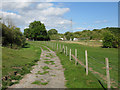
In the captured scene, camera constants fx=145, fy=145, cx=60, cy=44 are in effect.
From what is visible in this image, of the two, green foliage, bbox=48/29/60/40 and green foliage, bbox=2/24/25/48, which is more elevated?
green foliage, bbox=48/29/60/40

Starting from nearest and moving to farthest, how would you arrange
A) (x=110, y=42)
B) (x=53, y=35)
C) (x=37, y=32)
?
(x=110, y=42), (x=37, y=32), (x=53, y=35)

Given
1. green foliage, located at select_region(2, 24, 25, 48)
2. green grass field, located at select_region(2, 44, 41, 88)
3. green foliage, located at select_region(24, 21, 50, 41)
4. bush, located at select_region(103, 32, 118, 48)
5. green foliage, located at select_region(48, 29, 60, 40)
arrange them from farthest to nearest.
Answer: green foliage, located at select_region(48, 29, 60, 40)
green foliage, located at select_region(24, 21, 50, 41)
bush, located at select_region(103, 32, 118, 48)
green foliage, located at select_region(2, 24, 25, 48)
green grass field, located at select_region(2, 44, 41, 88)

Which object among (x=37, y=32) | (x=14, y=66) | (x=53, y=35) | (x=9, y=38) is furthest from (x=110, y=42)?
(x=53, y=35)

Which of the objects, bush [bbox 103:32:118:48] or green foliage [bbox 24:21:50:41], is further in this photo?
green foliage [bbox 24:21:50:41]

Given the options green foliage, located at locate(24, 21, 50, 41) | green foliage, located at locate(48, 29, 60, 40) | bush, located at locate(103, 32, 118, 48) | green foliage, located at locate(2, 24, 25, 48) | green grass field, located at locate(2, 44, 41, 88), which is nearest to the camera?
green grass field, located at locate(2, 44, 41, 88)

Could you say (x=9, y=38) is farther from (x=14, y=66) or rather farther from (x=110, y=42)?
(x=110, y=42)

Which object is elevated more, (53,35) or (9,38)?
(53,35)

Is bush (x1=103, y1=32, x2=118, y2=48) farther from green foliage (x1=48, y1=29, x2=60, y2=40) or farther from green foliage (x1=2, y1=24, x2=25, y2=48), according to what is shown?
green foliage (x1=48, y1=29, x2=60, y2=40)

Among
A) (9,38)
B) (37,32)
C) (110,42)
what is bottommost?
(110,42)

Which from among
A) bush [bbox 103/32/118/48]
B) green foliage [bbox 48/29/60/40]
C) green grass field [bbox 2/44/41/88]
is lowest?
green grass field [bbox 2/44/41/88]

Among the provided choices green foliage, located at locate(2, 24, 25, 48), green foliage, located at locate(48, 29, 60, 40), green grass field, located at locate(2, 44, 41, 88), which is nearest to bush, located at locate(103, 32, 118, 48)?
green foliage, located at locate(2, 24, 25, 48)

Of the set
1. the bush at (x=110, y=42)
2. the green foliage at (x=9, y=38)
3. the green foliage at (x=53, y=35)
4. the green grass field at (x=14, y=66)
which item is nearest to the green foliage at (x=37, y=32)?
the green foliage at (x=53, y=35)

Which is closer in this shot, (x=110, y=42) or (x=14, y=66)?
(x=14, y=66)

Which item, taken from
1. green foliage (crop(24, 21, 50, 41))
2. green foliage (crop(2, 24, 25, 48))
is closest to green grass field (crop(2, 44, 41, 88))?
green foliage (crop(2, 24, 25, 48))
